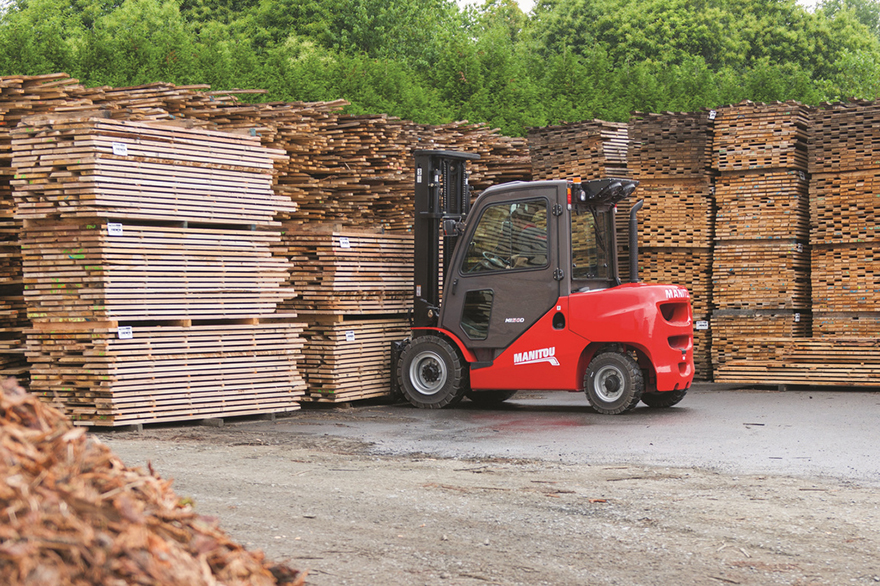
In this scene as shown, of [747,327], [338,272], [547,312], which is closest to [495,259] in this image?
[547,312]

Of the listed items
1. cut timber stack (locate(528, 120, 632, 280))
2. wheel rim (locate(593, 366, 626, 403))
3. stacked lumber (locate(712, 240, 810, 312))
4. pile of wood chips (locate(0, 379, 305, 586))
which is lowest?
wheel rim (locate(593, 366, 626, 403))

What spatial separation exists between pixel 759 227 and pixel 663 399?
3.28 m

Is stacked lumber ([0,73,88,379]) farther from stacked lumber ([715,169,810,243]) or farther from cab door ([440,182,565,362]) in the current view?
stacked lumber ([715,169,810,243])

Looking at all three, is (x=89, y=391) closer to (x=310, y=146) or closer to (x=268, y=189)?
(x=268, y=189)

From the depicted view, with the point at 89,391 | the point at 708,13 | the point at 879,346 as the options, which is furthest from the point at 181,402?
the point at 708,13

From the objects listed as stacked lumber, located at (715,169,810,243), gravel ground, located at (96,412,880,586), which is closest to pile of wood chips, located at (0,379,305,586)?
gravel ground, located at (96,412,880,586)

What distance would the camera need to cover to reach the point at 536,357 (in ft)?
34.6

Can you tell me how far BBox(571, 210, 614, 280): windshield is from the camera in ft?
34.8

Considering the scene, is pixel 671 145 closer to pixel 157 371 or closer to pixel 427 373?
pixel 427 373

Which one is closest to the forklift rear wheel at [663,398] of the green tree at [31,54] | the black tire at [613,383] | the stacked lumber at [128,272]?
the black tire at [613,383]

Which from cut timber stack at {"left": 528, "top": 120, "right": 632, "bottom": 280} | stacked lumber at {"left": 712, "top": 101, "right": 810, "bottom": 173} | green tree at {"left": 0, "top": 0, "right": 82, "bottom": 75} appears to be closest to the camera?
stacked lumber at {"left": 712, "top": 101, "right": 810, "bottom": 173}

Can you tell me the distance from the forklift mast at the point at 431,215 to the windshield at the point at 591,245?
1.52 m

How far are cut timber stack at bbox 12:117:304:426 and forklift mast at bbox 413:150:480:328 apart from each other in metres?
2.21

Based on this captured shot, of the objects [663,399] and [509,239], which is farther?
[663,399]
